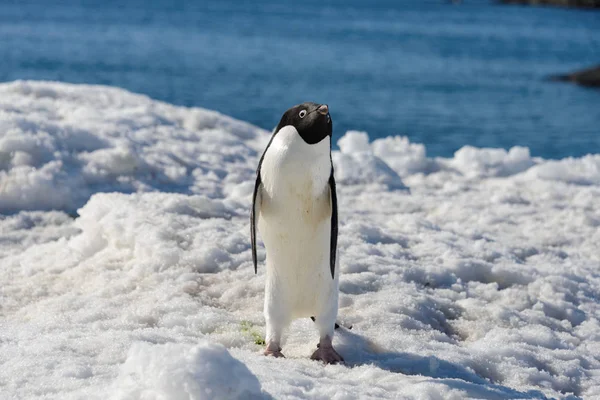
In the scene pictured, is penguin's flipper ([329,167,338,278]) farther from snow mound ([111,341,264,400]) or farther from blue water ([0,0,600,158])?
blue water ([0,0,600,158])

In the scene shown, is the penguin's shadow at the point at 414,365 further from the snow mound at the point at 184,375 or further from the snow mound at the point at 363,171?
the snow mound at the point at 363,171

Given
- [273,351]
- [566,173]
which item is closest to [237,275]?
[273,351]

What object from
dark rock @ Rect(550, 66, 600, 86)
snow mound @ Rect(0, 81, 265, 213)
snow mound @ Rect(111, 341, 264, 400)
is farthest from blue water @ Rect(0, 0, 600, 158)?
snow mound @ Rect(111, 341, 264, 400)

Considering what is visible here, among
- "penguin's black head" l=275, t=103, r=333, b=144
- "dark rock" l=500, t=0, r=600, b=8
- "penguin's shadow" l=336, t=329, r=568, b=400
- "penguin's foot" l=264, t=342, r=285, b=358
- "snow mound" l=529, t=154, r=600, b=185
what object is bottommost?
"penguin's shadow" l=336, t=329, r=568, b=400

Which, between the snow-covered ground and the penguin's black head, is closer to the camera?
the snow-covered ground

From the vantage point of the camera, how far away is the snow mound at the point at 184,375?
334cm

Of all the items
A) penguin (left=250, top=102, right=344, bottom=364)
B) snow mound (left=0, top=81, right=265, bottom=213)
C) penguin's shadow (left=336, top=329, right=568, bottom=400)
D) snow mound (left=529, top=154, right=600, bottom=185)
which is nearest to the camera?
penguin's shadow (left=336, top=329, right=568, bottom=400)

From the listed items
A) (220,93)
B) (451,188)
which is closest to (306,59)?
(220,93)

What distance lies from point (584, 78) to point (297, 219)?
34.3 m

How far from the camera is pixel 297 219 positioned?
14.8 feet

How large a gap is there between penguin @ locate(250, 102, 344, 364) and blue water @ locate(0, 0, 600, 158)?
54.5ft

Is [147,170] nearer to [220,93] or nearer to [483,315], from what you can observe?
[483,315]

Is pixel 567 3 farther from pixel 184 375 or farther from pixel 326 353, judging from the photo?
pixel 184 375

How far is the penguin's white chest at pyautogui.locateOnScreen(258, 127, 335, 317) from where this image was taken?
4387 millimetres
